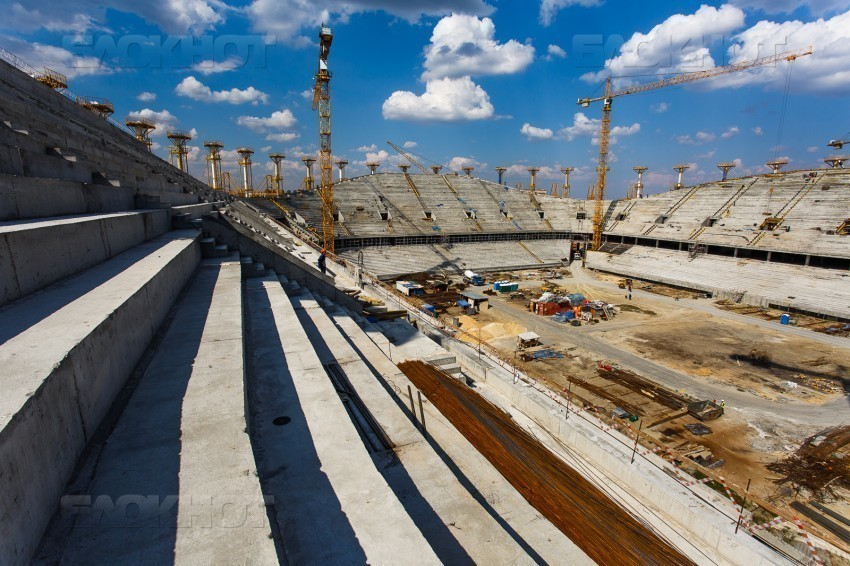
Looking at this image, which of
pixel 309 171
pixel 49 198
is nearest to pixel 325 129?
pixel 309 171

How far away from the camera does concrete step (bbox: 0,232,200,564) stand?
2641mm

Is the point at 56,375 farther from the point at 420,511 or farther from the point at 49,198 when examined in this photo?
the point at 49,198

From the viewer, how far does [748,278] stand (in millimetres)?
35438

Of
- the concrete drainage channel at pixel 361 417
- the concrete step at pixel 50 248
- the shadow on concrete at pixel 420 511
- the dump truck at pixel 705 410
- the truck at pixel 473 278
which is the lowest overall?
the dump truck at pixel 705 410

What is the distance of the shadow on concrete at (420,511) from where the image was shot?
4.62 m

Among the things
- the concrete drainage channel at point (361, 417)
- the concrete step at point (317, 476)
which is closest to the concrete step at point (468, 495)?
the concrete drainage channel at point (361, 417)

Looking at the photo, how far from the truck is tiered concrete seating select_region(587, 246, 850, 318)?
16546 millimetres

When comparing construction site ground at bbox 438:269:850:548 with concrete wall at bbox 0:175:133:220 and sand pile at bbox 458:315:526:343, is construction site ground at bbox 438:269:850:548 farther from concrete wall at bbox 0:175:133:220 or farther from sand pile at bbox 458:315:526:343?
concrete wall at bbox 0:175:133:220

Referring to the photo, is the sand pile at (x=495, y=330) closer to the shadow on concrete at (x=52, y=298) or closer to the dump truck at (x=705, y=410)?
the dump truck at (x=705, y=410)

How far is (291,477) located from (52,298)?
149 inches

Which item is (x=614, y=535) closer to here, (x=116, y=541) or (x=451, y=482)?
(x=451, y=482)

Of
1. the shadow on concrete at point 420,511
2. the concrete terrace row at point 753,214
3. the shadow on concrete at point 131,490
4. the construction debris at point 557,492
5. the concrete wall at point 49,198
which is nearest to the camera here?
the shadow on concrete at point 131,490

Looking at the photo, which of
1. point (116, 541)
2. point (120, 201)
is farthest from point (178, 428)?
point (120, 201)

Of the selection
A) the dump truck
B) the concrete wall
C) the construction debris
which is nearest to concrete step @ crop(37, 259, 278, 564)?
the concrete wall
